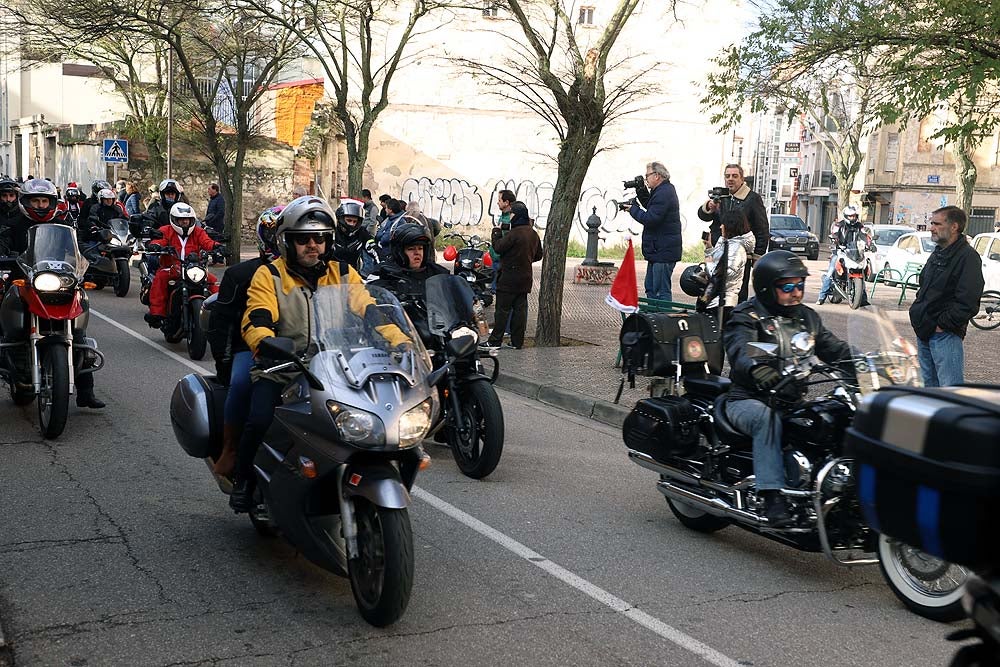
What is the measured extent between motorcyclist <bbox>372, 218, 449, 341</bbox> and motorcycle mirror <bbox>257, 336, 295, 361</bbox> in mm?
3495

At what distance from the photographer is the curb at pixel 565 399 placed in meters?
10.0

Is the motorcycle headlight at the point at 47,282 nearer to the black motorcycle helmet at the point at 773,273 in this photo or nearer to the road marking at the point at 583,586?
the road marking at the point at 583,586

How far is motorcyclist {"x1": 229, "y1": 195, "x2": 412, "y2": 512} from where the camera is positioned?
5.08 metres

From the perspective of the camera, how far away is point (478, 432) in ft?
25.0

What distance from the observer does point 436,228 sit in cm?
1424

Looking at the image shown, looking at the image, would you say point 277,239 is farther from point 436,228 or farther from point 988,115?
point 988,115

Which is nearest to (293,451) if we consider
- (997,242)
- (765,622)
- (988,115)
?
(765,622)

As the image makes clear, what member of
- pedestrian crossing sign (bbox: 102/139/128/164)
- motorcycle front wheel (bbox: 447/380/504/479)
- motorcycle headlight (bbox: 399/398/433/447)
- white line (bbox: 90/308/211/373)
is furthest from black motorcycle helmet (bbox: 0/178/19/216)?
pedestrian crossing sign (bbox: 102/139/128/164)

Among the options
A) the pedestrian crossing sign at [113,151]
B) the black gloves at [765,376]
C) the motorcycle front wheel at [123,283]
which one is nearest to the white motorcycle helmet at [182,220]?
the motorcycle front wheel at [123,283]

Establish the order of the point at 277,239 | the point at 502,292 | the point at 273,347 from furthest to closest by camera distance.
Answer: the point at 502,292 → the point at 277,239 → the point at 273,347

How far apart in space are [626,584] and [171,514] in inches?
102

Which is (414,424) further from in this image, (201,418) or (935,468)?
(935,468)

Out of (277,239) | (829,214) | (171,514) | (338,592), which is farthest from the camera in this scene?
(829,214)

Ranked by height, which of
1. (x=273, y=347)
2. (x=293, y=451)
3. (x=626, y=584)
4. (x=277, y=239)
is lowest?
(x=626, y=584)
